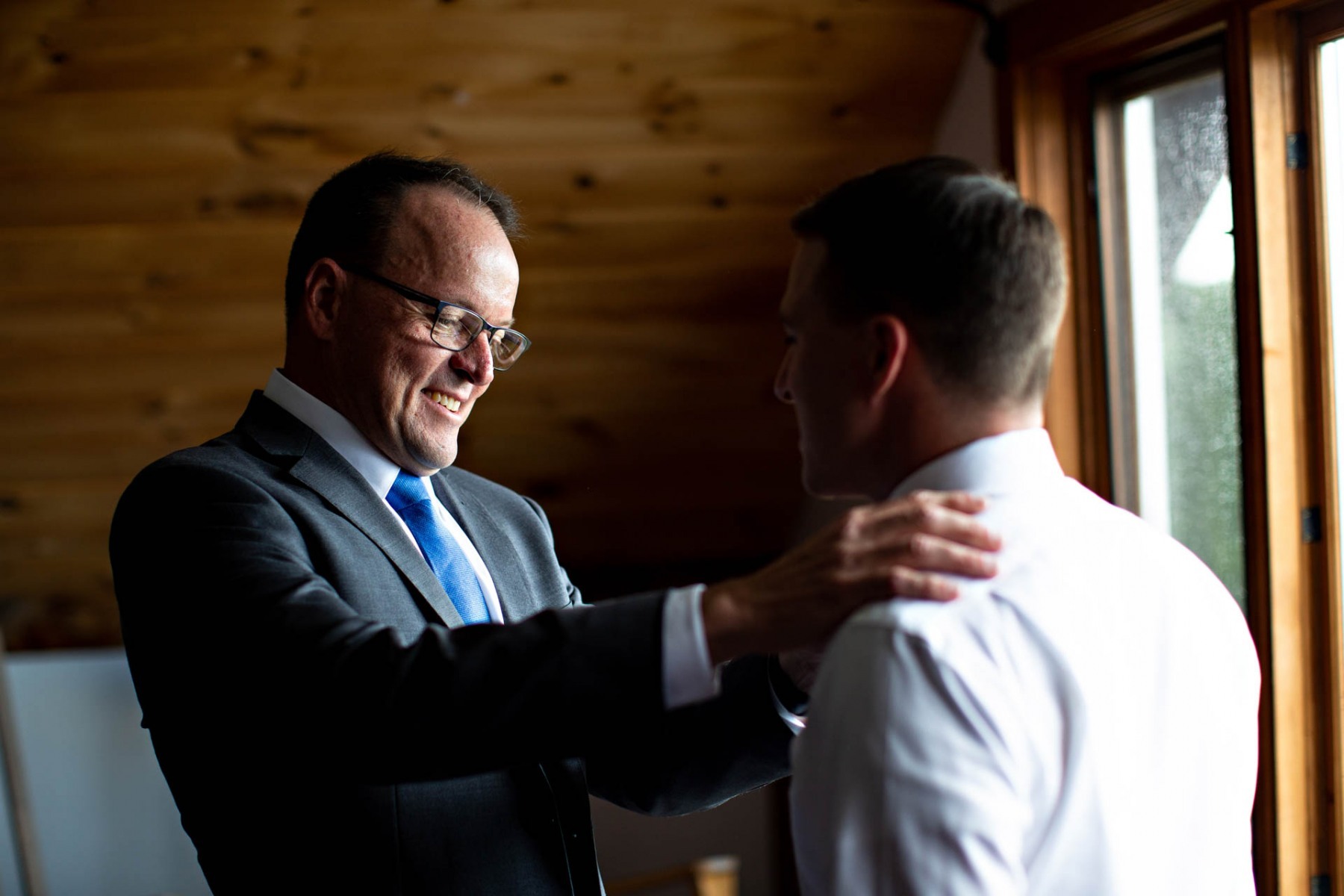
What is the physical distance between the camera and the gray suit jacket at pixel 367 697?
1.07m

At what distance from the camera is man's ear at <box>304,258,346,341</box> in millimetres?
1597

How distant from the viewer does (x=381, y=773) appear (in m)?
1.08

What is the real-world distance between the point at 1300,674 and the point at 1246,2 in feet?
4.43

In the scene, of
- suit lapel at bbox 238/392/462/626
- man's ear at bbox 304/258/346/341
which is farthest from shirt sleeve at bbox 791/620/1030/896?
man's ear at bbox 304/258/346/341

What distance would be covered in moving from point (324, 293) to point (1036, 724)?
3.61 feet

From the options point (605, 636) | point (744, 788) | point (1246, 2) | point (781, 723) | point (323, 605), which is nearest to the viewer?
point (605, 636)

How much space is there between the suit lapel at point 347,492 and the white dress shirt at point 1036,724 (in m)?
0.65

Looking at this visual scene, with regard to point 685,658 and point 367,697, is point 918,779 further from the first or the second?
point 367,697

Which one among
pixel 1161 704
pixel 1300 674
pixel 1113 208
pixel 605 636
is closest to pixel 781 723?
pixel 605 636

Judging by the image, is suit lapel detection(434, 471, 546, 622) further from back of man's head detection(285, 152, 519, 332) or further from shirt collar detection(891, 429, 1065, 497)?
shirt collar detection(891, 429, 1065, 497)

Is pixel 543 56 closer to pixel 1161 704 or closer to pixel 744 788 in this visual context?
pixel 744 788

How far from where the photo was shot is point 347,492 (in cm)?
147

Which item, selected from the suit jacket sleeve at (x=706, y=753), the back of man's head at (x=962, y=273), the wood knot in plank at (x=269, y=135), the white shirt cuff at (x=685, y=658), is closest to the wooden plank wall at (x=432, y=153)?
the wood knot in plank at (x=269, y=135)

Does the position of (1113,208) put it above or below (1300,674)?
above
